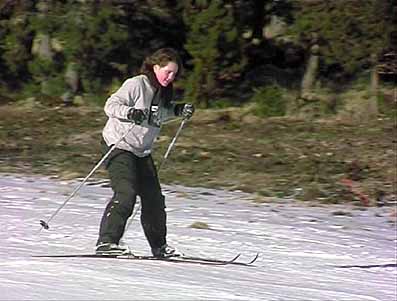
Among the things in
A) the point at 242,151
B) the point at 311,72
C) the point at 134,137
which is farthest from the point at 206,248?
the point at 311,72

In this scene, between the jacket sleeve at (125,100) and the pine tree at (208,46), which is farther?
the pine tree at (208,46)

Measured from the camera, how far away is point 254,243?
10.1 m

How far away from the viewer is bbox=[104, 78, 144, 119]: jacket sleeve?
7710 millimetres

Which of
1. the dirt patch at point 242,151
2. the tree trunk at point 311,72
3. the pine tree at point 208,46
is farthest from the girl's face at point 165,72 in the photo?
the tree trunk at point 311,72

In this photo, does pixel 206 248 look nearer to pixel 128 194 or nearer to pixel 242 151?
pixel 128 194

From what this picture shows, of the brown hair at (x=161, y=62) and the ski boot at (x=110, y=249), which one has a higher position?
the brown hair at (x=161, y=62)

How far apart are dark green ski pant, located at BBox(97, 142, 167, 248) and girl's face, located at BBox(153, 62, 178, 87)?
56cm

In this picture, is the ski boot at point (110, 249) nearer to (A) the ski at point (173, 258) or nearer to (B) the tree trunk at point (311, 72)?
(A) the ski at point (173, 258)

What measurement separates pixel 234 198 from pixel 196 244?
11.1 feet

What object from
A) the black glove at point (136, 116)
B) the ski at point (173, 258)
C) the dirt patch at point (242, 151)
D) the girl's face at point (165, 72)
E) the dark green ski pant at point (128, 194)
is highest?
the girl's face at point (165, 72)

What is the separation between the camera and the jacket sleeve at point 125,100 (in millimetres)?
7710

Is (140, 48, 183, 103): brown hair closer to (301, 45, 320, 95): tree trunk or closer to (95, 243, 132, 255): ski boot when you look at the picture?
(95, 243, 132, 255): ski boot

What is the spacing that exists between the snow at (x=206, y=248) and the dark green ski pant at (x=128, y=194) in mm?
286

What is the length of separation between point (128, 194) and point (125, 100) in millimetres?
658
